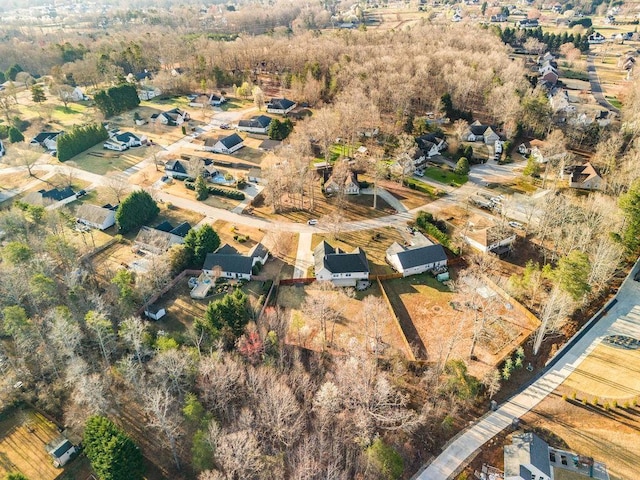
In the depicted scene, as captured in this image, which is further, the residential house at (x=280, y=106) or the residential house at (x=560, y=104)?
the residential house at (x=280, y=106)

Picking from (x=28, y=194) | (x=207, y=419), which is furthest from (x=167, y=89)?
(x=207, y=419)

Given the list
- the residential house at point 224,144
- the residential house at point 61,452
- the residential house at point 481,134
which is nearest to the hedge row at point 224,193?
the residential house at point 224,144

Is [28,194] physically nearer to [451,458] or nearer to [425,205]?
[425,205]

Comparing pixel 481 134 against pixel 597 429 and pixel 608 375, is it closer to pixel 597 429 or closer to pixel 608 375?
pixel 608 375

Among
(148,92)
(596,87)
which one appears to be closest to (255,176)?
(148,92)

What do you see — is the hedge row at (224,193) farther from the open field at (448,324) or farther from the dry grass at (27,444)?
the dry grass at (27,444)

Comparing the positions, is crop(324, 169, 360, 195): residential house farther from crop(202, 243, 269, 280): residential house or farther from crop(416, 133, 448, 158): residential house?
crop(202, 243, 269, 280): residential house
